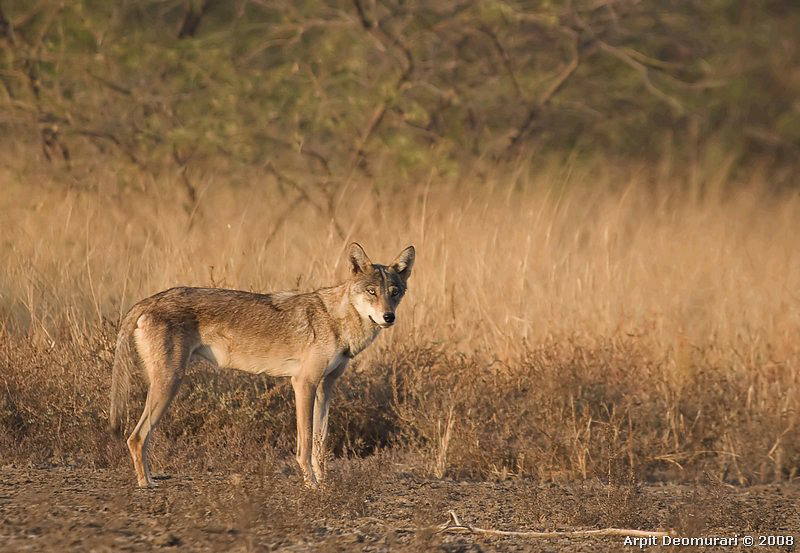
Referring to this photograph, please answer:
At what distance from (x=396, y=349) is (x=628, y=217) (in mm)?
5769

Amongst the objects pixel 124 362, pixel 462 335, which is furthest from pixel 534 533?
pixel 462 335

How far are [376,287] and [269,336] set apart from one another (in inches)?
26.4

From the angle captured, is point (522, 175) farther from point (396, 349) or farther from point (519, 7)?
point (396, 349)

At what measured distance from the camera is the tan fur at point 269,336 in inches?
246

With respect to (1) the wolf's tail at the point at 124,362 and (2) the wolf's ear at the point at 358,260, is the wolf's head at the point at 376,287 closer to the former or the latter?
(2) the wolf's ear at the point at 358,260

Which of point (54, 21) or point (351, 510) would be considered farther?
point (54, 21)

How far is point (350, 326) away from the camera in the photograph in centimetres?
659

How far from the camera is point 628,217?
1316cm

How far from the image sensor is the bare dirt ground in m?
4.97

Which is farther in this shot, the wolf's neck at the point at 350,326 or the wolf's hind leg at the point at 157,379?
the wolf's neck at the point at 350,326

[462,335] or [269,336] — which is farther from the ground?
[462,335]

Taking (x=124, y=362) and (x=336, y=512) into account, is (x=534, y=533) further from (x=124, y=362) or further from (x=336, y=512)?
(x=124, y=362)

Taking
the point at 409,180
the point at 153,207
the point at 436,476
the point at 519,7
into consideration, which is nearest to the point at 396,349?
the point at 436,476

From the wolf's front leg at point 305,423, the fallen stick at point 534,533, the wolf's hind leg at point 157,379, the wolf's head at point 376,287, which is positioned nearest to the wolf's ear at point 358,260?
the wolf's head at point 376,287
